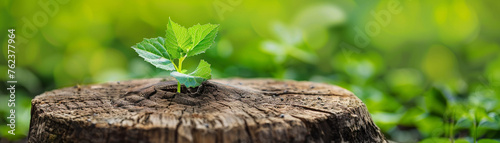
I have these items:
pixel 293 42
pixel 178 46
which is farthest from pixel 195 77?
pixel 293 42

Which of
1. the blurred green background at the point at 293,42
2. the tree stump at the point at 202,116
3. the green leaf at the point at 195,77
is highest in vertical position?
the blurred green background at the point at 293,42

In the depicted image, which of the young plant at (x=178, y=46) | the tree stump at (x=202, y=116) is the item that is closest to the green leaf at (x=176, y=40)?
the young plant at (x=178, y=46)

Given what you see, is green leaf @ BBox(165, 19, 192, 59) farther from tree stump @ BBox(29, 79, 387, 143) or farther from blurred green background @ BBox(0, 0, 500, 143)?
blurred green background @ BBox(0, 0, 500, 143)

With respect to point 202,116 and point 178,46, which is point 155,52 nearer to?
point 178,46

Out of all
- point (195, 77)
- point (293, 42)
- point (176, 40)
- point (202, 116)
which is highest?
point (293, 42)

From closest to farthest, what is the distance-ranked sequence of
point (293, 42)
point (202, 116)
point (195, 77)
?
point (202, 116), point (195, 77), point (293, 42)

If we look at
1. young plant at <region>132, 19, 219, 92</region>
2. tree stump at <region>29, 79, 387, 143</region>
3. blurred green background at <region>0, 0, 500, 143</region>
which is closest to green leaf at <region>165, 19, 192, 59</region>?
young plant at <region>132, 19, 219, 92</region>

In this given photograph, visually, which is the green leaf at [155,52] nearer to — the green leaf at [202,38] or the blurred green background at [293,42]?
the green leaf at [202,38]

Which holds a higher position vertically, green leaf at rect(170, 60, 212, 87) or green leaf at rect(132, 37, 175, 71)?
green leaf at rect(132, 37, 175, 71)
